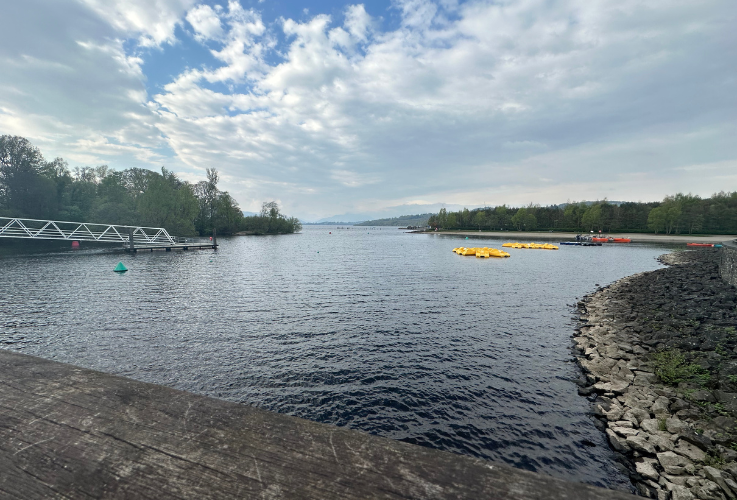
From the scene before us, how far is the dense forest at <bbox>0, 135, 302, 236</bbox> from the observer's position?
7450cm

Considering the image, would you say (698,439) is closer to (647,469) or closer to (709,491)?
(647,469)

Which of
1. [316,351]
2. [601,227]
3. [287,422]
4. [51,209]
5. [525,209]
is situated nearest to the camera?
[287,422]

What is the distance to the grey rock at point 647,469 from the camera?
24.4 feet

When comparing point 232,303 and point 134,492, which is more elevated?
point 134,492

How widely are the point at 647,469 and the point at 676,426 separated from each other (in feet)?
6.42

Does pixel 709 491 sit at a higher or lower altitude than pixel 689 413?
lower

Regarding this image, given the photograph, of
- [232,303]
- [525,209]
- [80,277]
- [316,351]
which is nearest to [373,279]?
[232,303]

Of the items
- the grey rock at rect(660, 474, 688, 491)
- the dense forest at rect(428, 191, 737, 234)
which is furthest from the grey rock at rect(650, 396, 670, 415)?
the dense forest at rect(428, 191, 737, 234)

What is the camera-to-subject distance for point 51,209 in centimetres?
8088

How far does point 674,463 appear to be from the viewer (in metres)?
7.53

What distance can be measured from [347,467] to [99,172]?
155m

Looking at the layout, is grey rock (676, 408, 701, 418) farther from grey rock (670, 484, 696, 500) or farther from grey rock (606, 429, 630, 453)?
grey rock (670, 484, 696, 500)

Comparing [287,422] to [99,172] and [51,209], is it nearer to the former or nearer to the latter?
[51,209]

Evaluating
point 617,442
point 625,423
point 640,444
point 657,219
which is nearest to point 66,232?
point 617,442
